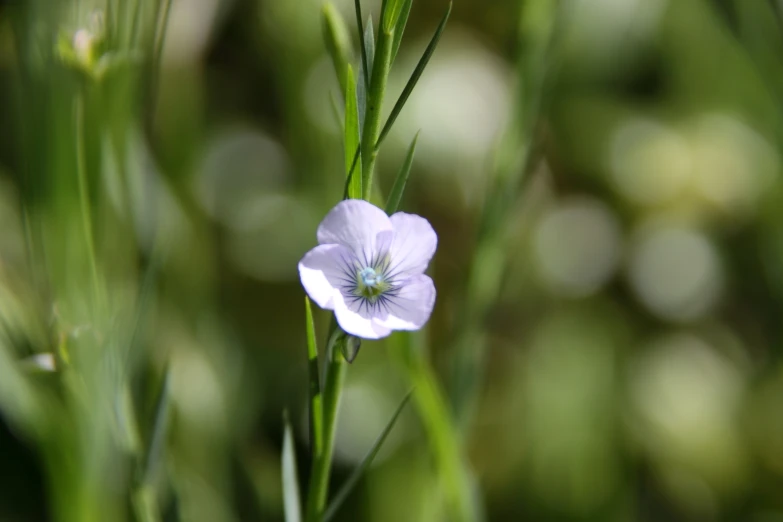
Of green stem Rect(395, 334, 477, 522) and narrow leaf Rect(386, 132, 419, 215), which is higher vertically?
narrow leaf Rect(386, 132, 419, 215)

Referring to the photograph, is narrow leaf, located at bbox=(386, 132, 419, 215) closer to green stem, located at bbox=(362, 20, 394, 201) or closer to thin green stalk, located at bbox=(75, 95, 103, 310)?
green stem, located at bbox=(362, 20, 394, 201)

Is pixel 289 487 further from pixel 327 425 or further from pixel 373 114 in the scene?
pixel 373 114

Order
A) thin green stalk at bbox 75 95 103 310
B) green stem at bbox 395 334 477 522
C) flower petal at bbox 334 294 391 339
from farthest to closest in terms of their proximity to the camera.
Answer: green stem at bbox 395 334 477 522 → thin green stalk at bbox 75 95 103 310 → flower petal at bbox 334 294 391 339

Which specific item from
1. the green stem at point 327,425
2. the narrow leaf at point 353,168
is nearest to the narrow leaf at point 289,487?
the green stem at point 327,425

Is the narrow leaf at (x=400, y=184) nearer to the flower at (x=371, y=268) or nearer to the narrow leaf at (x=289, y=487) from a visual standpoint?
the flower at (x=371, y=268)

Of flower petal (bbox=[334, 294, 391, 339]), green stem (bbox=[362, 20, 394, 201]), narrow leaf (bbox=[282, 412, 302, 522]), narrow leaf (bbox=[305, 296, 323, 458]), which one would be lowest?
narrow leaf (bbox=[282, 412, 302, 522])

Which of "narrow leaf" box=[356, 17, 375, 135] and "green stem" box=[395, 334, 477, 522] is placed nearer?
"narrow leaf" box=[356, 17, 375, 135]

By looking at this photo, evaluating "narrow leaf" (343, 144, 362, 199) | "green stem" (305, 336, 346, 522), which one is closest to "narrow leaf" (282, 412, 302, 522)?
"green stem" (305, 336, 346, 522)

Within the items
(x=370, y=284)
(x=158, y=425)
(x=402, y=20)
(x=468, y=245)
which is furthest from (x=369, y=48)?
(x=468, y=245)
